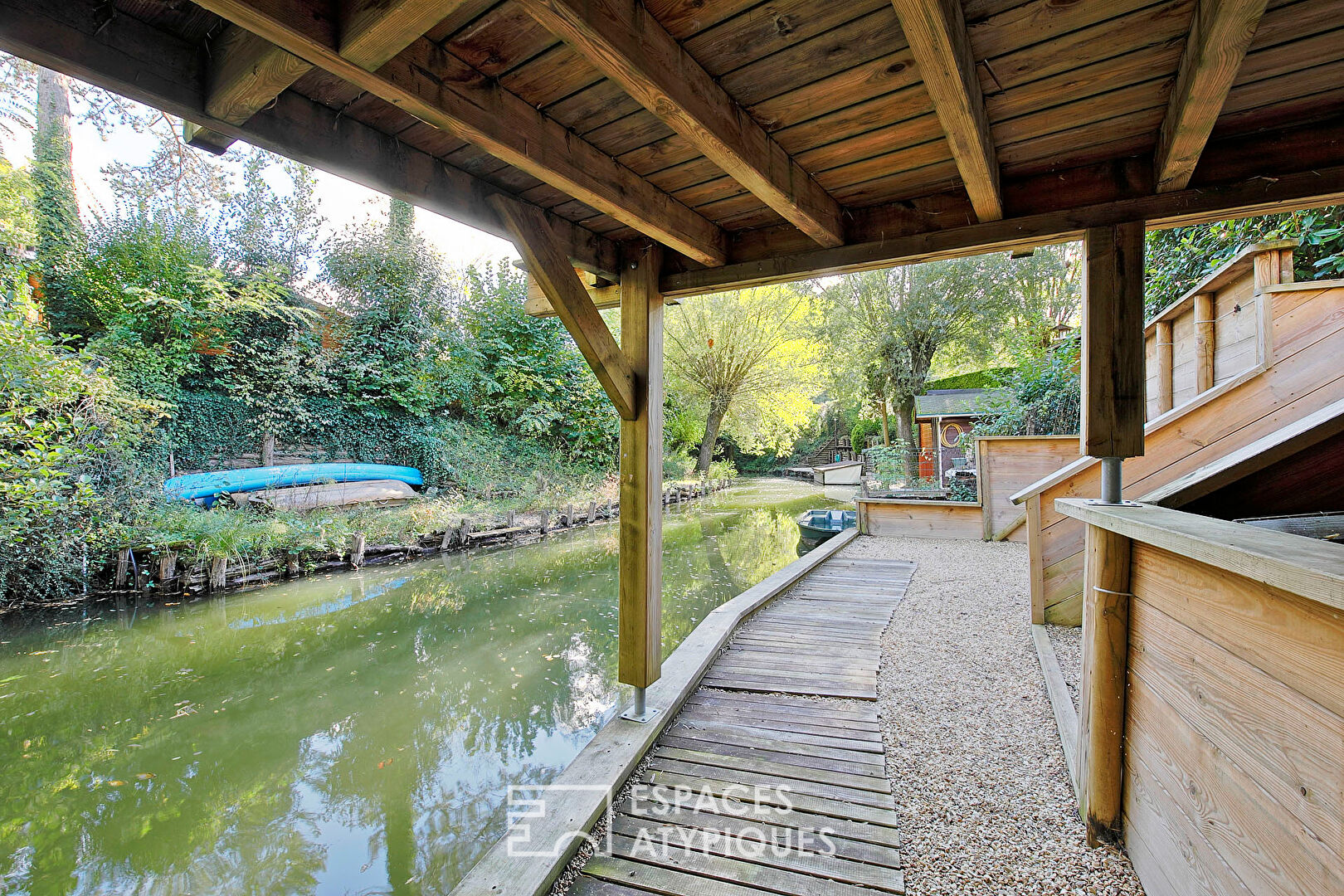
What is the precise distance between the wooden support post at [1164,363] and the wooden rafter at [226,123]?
468 centimetres

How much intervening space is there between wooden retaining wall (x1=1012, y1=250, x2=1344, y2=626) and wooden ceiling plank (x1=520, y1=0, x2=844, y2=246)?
Answer: 2451mm

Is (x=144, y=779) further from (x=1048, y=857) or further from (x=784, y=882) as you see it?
(x=1048, y=857)

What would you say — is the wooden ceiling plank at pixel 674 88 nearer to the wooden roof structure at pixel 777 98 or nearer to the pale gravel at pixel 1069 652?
the wooden roof structure at pixel 777 98

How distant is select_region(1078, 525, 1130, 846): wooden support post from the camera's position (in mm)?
1762

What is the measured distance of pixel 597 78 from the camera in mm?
1483

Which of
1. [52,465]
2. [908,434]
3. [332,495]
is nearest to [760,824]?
[52,465]

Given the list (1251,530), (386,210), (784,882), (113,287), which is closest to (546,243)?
(1251,530)

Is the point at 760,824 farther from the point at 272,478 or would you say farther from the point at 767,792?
the point at 272,478

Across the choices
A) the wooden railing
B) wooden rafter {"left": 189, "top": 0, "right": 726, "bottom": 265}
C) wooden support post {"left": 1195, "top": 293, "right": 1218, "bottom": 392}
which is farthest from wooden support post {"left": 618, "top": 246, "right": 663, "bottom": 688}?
wooden support post {"left": 1195, "top": 293, "right": 1218, "bottom": 392}

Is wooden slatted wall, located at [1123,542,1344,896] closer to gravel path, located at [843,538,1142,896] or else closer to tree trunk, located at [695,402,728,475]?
gravel path, located at [843,538,1142,896]

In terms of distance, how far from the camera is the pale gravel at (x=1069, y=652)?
2915 mm

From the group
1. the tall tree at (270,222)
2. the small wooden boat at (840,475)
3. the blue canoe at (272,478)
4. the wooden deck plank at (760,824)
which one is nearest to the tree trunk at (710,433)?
the small wooden boat at (840,475)

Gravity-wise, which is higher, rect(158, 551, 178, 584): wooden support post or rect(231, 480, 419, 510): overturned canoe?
rect(231, 480, 419, 510): overturned canoe

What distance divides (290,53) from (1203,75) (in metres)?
2.05
